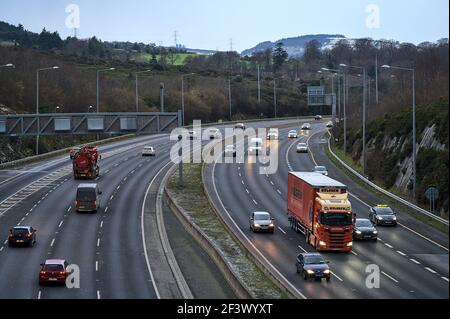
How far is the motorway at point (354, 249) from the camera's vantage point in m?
37.0

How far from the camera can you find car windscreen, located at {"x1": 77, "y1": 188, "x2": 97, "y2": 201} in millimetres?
63156

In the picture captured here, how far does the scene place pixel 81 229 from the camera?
187ft

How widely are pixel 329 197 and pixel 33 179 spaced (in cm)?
4155

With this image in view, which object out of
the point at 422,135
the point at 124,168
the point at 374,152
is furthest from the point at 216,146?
the point at 422,135

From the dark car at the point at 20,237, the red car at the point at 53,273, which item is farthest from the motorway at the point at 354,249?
the dark car at the point at 20,237

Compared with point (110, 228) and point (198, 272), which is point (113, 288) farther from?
point (110, 228)

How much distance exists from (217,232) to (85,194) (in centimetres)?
1384

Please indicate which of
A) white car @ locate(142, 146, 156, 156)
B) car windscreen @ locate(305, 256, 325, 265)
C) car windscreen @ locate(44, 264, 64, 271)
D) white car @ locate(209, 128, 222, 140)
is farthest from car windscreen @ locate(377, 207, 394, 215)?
white car @ locate(209, 128, 222, 140)

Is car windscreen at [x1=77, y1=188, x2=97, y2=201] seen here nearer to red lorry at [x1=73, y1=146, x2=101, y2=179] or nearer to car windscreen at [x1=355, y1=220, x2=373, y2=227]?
red lorry at [x1=73, y1=146, x2=101, y2=179]

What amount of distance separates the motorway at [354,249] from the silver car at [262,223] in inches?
20.6

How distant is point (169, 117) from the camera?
80.9 meters

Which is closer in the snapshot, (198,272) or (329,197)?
(198,272)

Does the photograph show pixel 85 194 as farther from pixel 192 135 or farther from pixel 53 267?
pixel 192 135

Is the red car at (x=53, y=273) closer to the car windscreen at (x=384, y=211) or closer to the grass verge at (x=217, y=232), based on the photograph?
the grass verge at (x=217, y=232)
